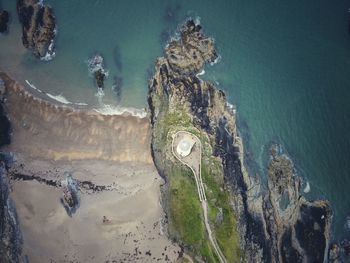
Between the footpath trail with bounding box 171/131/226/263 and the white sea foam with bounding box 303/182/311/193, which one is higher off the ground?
the footpath trail with bounding box 171/131/226/263

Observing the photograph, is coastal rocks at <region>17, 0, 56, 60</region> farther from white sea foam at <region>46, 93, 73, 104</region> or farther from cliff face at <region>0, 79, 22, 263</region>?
cliff face at <region>0, 79, 22, 263</region>

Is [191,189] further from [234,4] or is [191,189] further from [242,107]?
[234,4]

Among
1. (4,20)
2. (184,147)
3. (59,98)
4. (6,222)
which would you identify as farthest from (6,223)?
(4,20)

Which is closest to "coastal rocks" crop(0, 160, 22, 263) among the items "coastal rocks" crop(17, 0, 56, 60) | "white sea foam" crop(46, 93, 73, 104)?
"white sea foam" crop(46, 93, 73, 104)

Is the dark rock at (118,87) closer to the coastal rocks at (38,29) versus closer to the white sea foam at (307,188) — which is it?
the coastal rocks at (38,29)

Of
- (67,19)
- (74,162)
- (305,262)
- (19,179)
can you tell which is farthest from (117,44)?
(305,262)

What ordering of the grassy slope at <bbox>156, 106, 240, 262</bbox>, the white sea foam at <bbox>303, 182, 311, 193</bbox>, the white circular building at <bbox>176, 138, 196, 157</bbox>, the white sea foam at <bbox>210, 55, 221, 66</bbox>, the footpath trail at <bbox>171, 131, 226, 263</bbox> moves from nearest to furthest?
the grassy slope at <bbox>156, 106, 240, 262</bbox> → the footpath trail at <bbox>171, 131, 226, 263</bbox> → the white circular building at <bbox>176, 138, 196, 157</bbox> → the white sea foam at <bbox>303, 182, 311, 193</bbox> → the white sea foam at <bbox>210, 55, 221, 66</bbox>

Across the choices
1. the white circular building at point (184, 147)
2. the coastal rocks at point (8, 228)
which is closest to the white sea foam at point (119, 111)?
the white circular building at point (184, 147)
